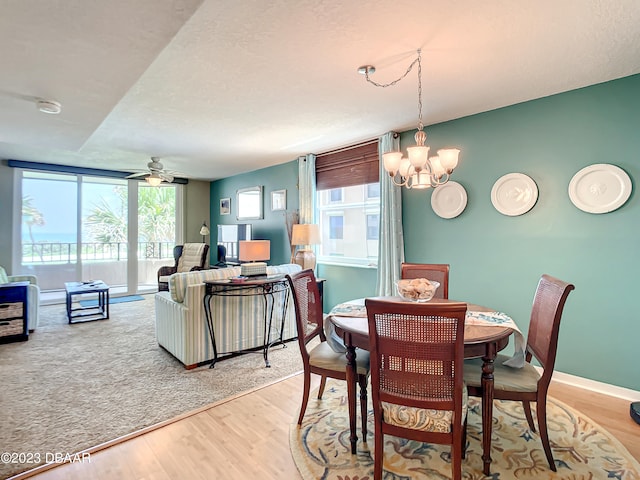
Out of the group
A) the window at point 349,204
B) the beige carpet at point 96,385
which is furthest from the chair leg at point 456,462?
the window at point 349,204

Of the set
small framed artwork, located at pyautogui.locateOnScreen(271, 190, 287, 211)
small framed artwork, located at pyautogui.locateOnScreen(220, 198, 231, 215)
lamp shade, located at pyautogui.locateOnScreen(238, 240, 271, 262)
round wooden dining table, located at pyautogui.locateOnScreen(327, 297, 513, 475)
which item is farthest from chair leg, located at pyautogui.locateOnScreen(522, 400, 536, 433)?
small framed artwork, located at pyautogui.locateOnScreen(220, 198, 231, 215)

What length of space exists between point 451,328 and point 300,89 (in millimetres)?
2193

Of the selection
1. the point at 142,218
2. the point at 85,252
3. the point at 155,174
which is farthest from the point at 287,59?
the point at 85,252

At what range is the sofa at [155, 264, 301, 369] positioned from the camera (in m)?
3.04

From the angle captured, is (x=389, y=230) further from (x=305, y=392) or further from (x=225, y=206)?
(x=225, y=206)

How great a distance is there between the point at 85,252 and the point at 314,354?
6.09 metres

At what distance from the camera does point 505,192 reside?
10.1 feet

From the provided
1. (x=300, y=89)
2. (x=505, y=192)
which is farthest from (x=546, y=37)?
(x=300, y=89)

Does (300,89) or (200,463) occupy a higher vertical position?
(300,89)

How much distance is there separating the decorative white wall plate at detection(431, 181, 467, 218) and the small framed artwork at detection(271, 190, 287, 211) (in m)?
2.69

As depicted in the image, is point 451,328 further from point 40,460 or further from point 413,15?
point 40,460

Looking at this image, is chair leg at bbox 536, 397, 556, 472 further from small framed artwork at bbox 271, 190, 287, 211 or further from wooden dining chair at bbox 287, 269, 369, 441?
small framed artwork at bbox 271, 190, 287, 211

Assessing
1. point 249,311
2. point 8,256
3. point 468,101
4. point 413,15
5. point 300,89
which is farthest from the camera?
point 8,256

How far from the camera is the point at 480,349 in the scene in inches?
65.7
